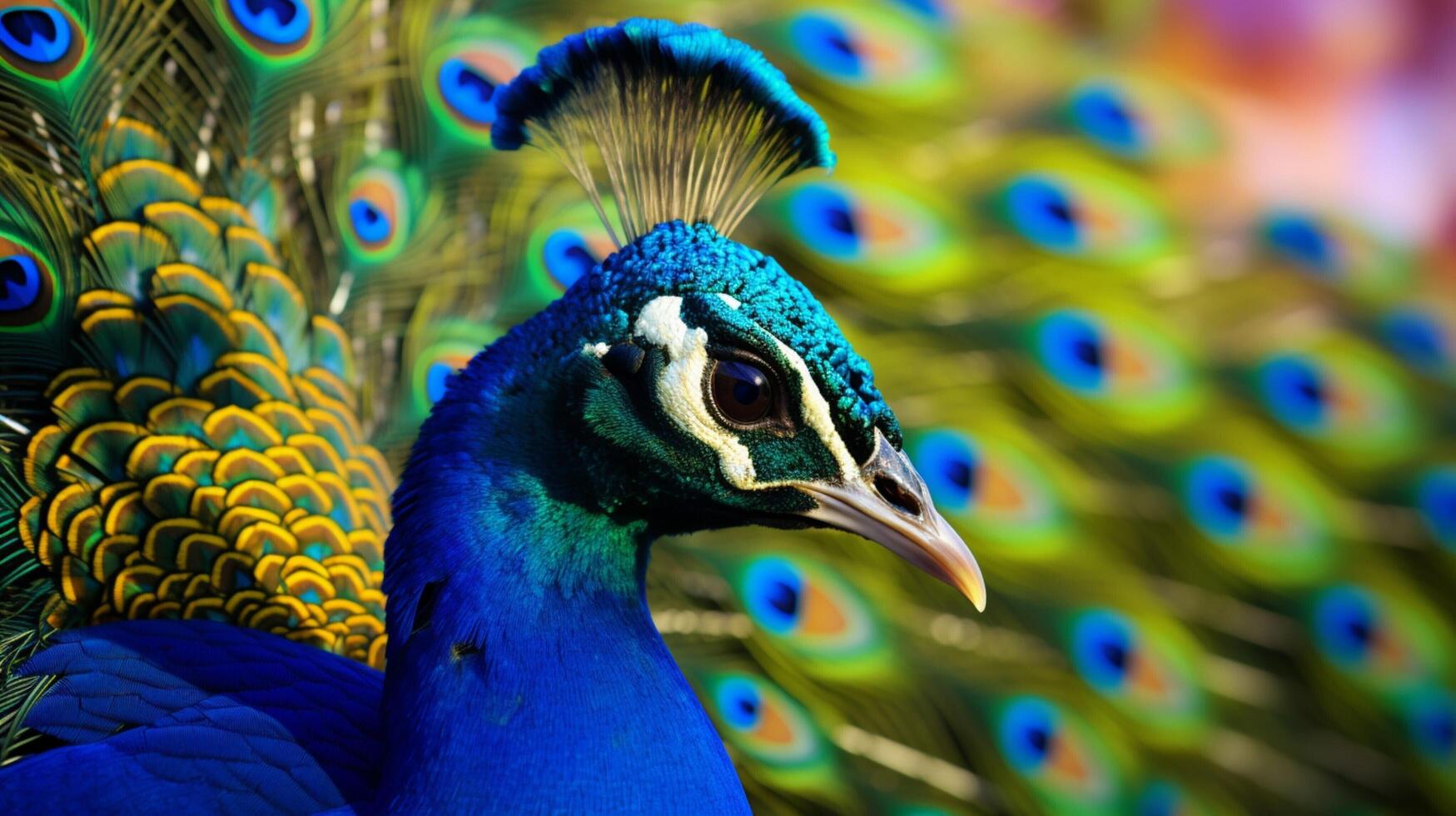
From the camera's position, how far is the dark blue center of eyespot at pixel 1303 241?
58.7 inches

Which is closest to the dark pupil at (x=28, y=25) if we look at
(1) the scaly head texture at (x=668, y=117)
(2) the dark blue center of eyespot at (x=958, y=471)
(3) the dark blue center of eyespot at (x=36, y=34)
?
(3) the dark blue center of eyespot at (x=36, y=34)

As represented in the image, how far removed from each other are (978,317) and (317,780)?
89cm

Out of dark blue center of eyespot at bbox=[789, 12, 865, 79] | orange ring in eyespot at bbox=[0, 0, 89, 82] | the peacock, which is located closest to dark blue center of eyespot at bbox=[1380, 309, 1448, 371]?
the peacock

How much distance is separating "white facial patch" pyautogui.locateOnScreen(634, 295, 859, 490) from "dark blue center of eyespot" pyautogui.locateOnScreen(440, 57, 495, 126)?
562mm

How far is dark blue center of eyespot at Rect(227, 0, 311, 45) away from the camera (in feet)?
3.50

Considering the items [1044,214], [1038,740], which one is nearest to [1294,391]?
[1044,214]

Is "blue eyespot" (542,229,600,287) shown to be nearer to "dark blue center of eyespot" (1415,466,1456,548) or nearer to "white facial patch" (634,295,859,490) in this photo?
"white facial patch" (634,295,859,490)

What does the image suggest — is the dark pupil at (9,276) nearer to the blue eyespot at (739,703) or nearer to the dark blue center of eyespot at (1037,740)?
the blue eyespot at (739,703)

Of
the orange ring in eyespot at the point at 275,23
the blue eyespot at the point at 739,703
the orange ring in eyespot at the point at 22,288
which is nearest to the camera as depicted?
the orange ring in eyespot at the point at 22,288

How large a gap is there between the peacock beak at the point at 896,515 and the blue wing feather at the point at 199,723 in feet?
1.11

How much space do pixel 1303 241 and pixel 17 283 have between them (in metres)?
1.38

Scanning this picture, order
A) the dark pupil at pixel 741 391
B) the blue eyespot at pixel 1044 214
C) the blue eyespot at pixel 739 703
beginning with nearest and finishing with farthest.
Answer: the dark pupil at pixel 741 391 < the blue eyespot at pixel 739 703 < the blue eyespot at pixel 1044 214

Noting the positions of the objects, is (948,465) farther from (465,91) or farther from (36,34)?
(36,34)

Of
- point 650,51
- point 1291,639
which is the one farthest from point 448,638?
point 1291,639
